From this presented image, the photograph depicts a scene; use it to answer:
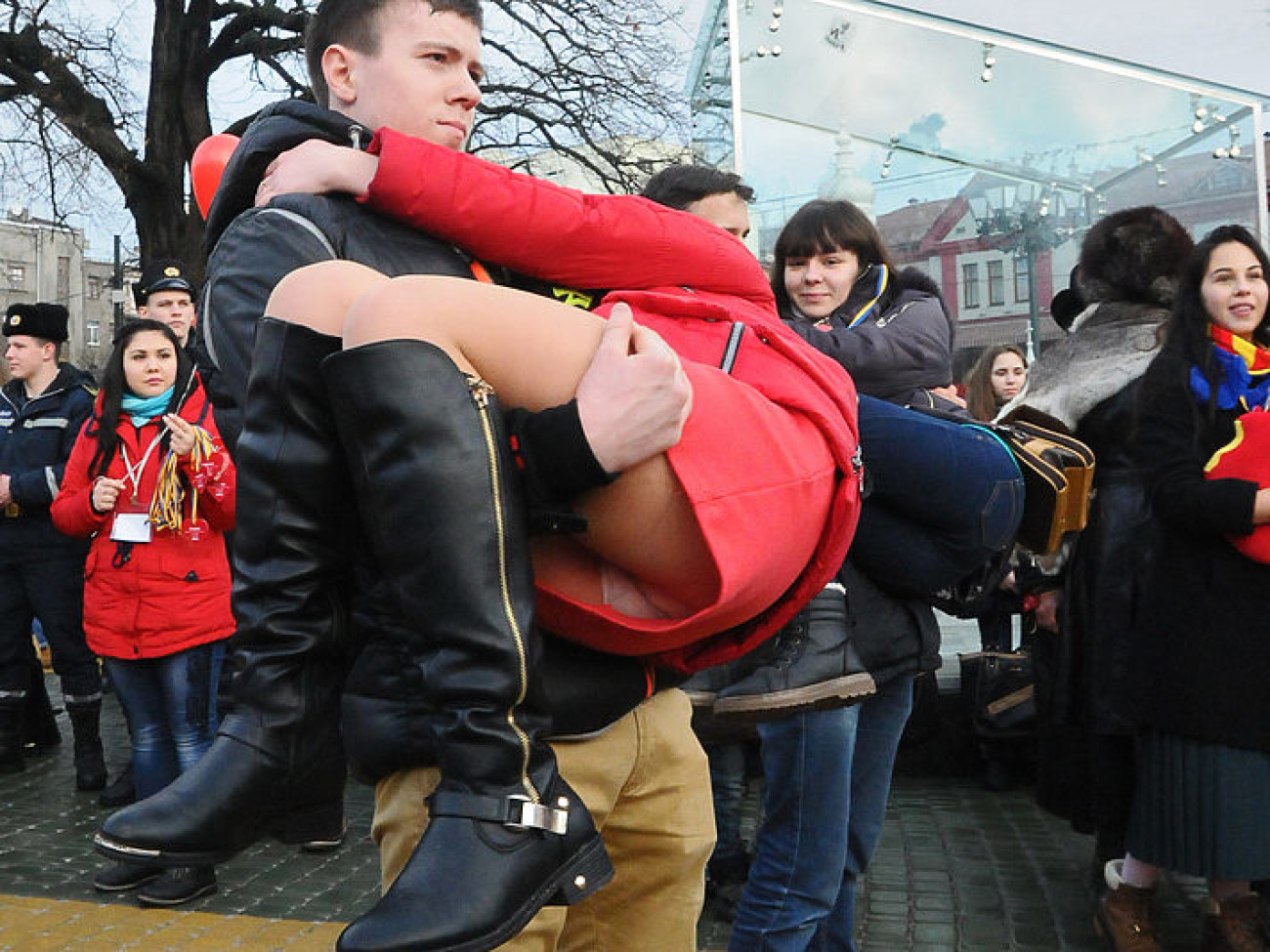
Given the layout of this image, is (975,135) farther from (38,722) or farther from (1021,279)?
(38,722)

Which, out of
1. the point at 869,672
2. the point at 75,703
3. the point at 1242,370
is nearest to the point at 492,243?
the point at 869,672

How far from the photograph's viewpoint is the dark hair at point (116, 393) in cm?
562

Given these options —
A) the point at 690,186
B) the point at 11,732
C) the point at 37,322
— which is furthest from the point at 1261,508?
the point at 11,732

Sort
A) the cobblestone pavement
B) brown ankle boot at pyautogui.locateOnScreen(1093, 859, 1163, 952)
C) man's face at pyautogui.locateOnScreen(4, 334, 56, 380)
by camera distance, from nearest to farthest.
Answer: brown ankle boot at pyautogui.locateOnScreen(1093, 859, 1163, 952), the cobblestone pavement, man's face at pyautogui.locateOnScreen(4, 334, 56, 380)

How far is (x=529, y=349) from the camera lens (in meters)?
1.38

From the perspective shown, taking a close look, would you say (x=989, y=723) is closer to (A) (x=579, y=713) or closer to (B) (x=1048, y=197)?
(B) (x=1048, y=197)

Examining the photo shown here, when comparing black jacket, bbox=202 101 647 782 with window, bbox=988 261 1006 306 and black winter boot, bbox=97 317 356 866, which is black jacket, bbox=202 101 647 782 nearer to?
black winter boot, bbox=97 317 356 866

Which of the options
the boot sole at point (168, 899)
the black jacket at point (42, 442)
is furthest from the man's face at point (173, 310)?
the boot sole at point (168, 899)

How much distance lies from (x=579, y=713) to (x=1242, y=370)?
3218 mm

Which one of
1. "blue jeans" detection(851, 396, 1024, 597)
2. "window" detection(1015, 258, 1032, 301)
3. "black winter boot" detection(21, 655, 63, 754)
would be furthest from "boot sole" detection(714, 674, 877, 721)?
"black winter boot" detection(21, 655, 63, 754)

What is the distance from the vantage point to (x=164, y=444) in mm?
5590

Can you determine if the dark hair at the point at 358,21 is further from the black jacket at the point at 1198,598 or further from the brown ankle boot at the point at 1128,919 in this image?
the brown ankle boot at the point at 1128,919

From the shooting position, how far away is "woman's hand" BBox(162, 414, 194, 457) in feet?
17.5

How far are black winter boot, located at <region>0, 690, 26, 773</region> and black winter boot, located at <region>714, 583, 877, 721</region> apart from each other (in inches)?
213
